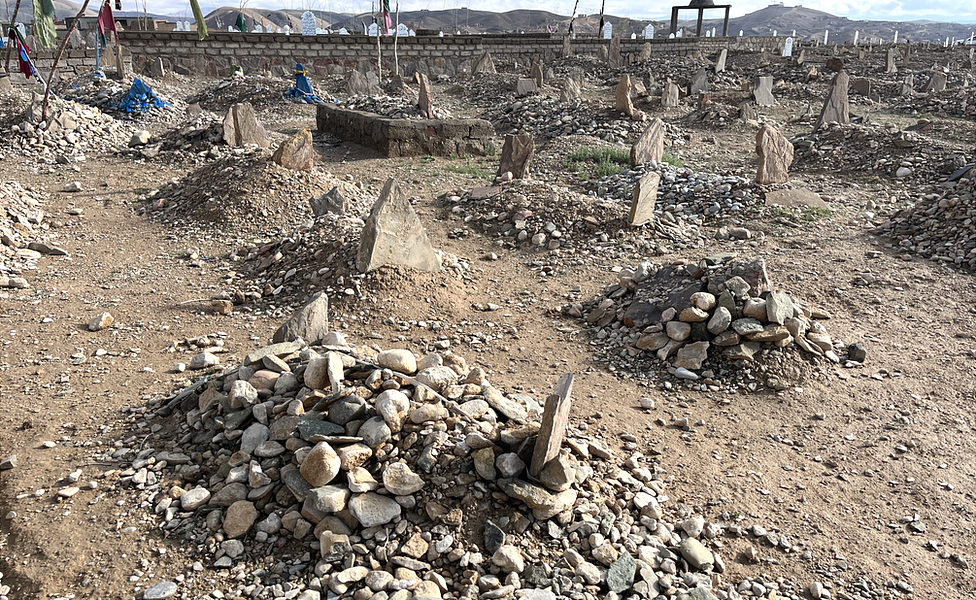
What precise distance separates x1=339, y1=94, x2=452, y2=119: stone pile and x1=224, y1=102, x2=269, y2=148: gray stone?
3603mm

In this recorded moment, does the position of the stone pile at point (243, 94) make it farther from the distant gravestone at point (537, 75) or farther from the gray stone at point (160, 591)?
the gray stone at point (160, 591)

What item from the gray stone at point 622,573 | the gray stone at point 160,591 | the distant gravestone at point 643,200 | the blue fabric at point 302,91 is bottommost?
the gray stone at point 160,591

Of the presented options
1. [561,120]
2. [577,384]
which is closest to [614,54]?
[561,120]

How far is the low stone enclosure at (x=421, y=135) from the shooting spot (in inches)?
436

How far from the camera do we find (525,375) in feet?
15.4

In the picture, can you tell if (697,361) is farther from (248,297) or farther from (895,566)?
(248,297)

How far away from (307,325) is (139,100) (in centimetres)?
1213

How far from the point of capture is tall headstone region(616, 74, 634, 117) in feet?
42.8

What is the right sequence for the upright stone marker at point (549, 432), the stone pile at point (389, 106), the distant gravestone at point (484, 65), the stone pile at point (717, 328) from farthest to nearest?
the distant gravestone at point (484, 65) → the stone pile at point (389, 106) → the stone pile at point (717, 328) → the upright stone marker at point (549, 432)

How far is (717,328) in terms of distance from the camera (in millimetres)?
4750

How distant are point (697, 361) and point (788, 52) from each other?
29189mm

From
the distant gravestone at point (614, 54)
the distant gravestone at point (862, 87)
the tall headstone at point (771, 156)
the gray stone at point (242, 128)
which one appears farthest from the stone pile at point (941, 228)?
the distant gravestone at point (614, 54)

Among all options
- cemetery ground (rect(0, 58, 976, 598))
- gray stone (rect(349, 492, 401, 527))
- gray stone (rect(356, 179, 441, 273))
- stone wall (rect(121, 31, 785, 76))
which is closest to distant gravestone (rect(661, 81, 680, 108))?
cemetery ground (rect(0, 58, 976, 598))

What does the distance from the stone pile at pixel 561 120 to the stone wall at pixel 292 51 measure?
949cm
